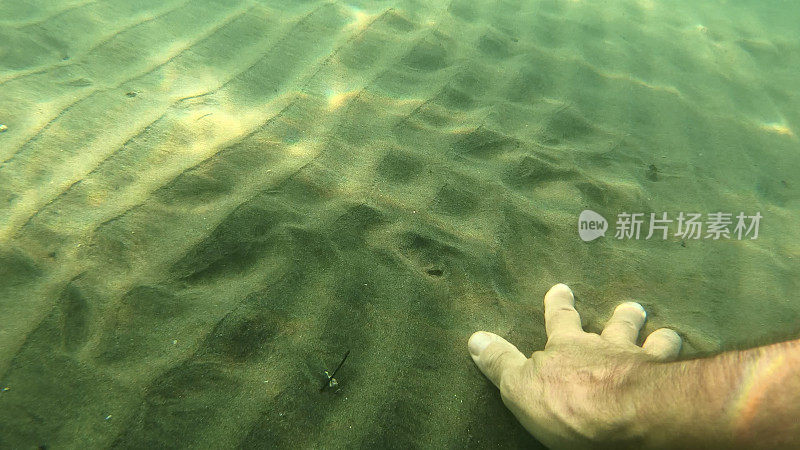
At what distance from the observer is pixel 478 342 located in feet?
5.35

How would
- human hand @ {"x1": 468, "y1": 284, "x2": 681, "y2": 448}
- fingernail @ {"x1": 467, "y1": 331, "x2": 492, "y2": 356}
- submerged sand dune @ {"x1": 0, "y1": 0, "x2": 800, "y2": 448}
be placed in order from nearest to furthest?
human hand @ {"x1": 468, "y1": 284, "x2": 681, "y2": 448}, submerged sand dune @ {"x1": 0, "y1": 0, "x2": 800, "y2": 448}, fingernail @ {"x1": 467, "y1": 331, "x2": 492, "y2": 356}

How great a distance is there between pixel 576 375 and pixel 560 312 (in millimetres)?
365

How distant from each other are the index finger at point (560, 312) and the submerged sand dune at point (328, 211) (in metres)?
0.07

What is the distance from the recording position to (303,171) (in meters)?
2.20

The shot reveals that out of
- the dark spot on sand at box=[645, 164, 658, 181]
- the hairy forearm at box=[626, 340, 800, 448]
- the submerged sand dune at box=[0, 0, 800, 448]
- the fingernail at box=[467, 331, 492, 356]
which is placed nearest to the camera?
the hairy forearm at box=[626, 340, 800, 448]

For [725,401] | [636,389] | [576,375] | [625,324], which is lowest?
[625,324]

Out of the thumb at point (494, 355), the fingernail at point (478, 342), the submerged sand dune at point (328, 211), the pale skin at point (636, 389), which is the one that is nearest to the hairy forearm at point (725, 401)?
the pale skin at point (636, 389)

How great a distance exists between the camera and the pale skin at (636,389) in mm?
1069

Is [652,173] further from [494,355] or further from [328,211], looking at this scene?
[328,211]

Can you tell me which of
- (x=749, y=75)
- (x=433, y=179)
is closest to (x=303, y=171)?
(x=433, y=179)

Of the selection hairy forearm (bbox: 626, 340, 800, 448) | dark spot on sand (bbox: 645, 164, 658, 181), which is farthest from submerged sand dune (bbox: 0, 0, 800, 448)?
A: hairy forearm (bbox: 626, 340, 800, 448)

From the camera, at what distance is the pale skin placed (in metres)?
1.07

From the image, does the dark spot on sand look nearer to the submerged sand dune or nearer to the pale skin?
the submerged sand dune

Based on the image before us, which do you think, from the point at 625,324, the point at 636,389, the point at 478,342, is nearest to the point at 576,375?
the point at 636,389
